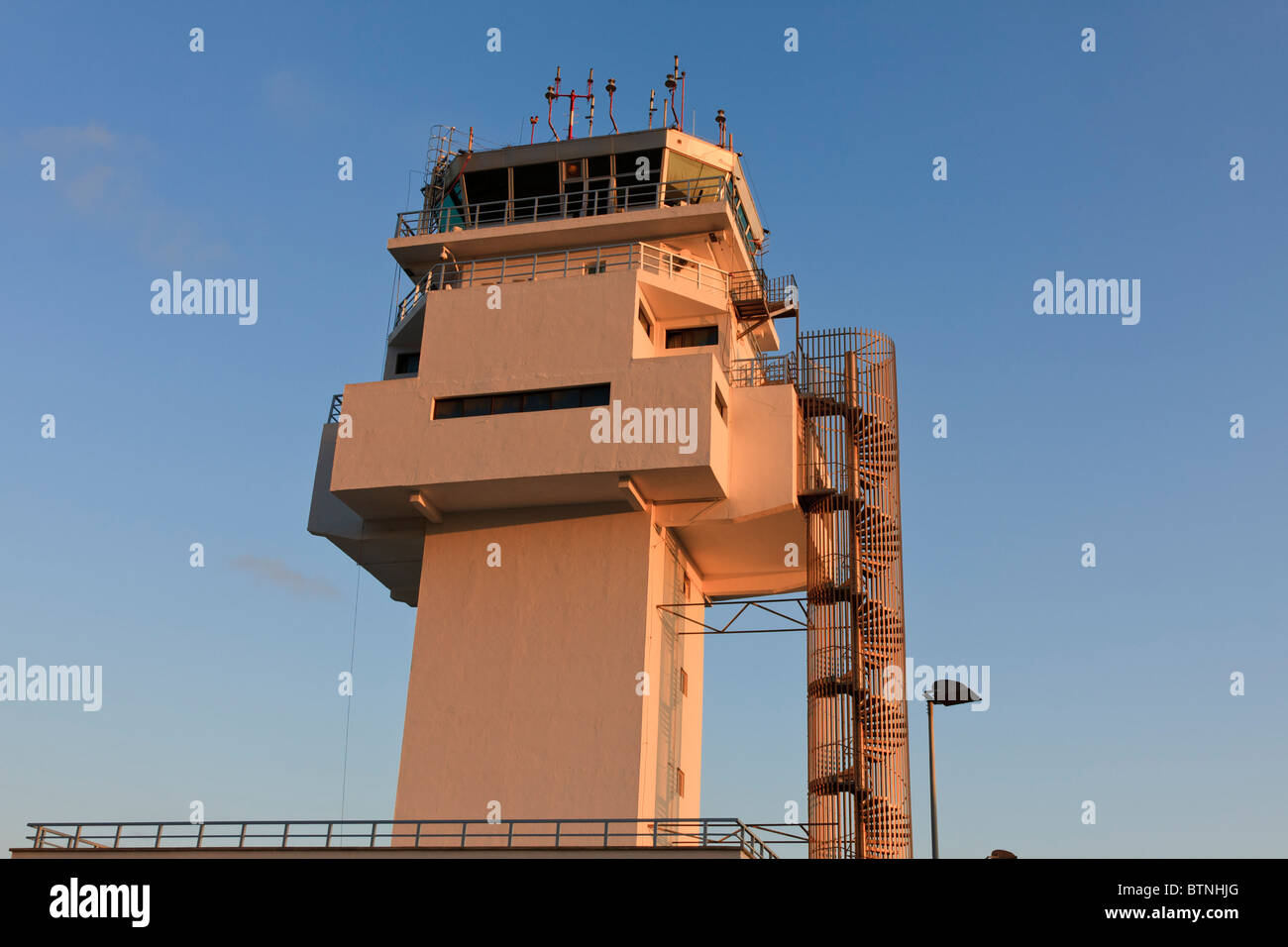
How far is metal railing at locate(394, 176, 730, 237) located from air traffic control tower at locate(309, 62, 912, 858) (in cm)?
9

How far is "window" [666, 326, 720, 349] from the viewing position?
3750 cm

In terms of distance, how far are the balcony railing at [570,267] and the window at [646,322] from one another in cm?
133

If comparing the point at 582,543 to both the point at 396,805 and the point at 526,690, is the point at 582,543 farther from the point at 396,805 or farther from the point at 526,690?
the point at 396,805

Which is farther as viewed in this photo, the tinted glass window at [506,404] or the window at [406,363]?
the window at [406,363]

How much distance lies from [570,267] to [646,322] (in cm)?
312

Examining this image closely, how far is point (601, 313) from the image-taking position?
3416cm

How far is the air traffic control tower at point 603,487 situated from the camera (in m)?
32.7

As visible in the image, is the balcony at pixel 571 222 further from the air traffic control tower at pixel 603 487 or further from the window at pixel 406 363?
the window at pixel 406 363

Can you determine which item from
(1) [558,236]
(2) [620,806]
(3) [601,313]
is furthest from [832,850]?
(1) [558,236]

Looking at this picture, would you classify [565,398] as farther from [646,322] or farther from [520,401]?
[646,322]
